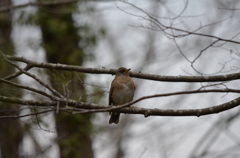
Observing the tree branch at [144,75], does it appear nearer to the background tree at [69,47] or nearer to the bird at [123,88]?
the bird at [123,88]

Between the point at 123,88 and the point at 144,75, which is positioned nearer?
the point at 144,75

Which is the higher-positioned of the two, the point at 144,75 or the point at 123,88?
the point at 123,88

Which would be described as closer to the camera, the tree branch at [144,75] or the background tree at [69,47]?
the tree branch at [144,75]

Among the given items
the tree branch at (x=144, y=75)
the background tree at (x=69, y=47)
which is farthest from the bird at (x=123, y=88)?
the background tree at (x=69, y=47)

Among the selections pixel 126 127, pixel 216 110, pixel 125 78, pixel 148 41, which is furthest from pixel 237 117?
pixel 216 110

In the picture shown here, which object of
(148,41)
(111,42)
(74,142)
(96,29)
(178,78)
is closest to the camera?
(178,78)

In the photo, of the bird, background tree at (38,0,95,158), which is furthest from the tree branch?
background tree at (38,0,95,158)

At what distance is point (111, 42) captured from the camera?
744 inches

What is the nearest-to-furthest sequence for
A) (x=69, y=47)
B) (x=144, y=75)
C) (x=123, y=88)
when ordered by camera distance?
(x=144, y=75), (x=123, y=88), (x=69, y=47)

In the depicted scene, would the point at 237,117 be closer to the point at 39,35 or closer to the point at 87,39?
the point at 87,39

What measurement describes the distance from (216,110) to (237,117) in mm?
8752

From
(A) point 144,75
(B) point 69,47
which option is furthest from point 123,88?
(B) point 69,47

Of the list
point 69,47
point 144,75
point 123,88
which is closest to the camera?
point 144,75

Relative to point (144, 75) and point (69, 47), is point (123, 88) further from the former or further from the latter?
point (69, 47)
